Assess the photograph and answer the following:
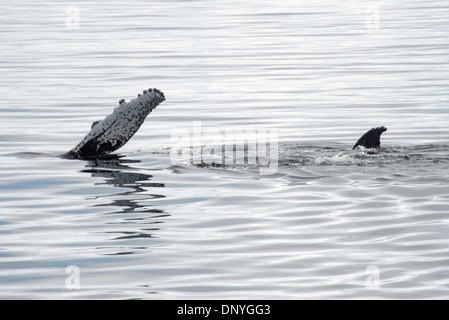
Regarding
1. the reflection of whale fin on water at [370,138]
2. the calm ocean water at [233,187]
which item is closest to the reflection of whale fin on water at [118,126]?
the calm ocean water at [233,187]

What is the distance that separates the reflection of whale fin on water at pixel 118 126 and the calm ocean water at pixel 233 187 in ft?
1.18

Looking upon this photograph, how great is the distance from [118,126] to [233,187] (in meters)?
2.34

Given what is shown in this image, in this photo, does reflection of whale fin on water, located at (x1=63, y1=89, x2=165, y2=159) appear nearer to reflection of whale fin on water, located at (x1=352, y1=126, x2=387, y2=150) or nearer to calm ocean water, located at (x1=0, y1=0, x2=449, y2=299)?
calm ocean water, located at (x1=0, y1=0, x2=449, y2=299)

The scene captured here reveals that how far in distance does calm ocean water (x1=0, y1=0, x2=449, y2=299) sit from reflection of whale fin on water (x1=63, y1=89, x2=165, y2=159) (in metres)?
0.36

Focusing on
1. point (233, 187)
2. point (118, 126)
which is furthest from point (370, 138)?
point (118, 126)

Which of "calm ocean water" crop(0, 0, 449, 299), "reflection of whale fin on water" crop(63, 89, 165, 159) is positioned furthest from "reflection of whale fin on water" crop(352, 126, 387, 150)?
"reflection of whale fin on water" crop(63, 89, 165, 159)

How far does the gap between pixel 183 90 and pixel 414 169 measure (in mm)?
10611

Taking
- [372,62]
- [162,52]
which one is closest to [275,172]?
[372,62]

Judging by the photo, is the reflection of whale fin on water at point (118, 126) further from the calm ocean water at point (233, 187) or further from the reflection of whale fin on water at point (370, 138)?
the reflection of whale fin on water at point (370, 138)

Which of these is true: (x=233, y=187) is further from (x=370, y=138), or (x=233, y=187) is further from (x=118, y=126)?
(x=370, y=138)

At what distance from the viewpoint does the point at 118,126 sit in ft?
38.4

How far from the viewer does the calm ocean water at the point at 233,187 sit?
690 centimetres

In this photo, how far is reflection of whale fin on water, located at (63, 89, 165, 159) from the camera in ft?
37.4
